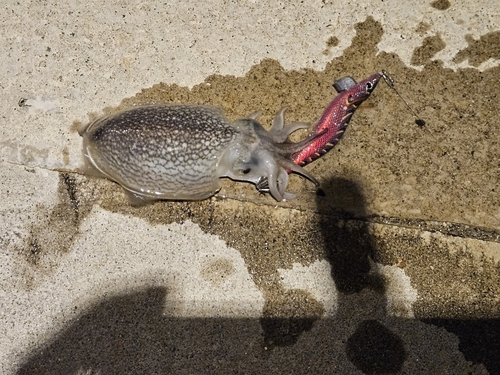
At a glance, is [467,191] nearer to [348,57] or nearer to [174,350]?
[348,57]

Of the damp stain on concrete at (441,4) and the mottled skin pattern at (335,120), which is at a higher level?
the damp stain on concrete at (441,4)

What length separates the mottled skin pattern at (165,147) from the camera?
297 centimetres

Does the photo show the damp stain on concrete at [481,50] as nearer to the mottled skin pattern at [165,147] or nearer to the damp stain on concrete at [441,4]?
the damp stain on concrete at [441,4]

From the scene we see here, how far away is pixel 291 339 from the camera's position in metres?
3.05

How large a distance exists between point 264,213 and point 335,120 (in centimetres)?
86

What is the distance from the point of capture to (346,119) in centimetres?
321

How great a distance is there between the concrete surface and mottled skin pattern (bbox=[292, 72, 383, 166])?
116 millimetres

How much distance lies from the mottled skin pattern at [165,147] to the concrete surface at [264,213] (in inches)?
9.6

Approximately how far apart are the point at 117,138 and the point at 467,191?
8.26ft

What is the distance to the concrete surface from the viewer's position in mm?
3059

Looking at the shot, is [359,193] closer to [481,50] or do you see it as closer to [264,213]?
[264,213]

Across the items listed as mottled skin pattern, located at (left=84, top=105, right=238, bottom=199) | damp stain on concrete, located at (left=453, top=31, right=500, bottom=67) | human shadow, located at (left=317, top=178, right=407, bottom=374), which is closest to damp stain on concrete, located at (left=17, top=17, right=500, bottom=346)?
human shadow, located at (left=317, top=178, right=407, bottom=374)

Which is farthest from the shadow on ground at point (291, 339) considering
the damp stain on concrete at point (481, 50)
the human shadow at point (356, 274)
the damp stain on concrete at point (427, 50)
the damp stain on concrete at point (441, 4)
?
the damp stain on concrete at point (441, 4)

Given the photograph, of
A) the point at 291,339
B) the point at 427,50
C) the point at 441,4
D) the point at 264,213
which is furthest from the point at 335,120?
the point at 291,339
